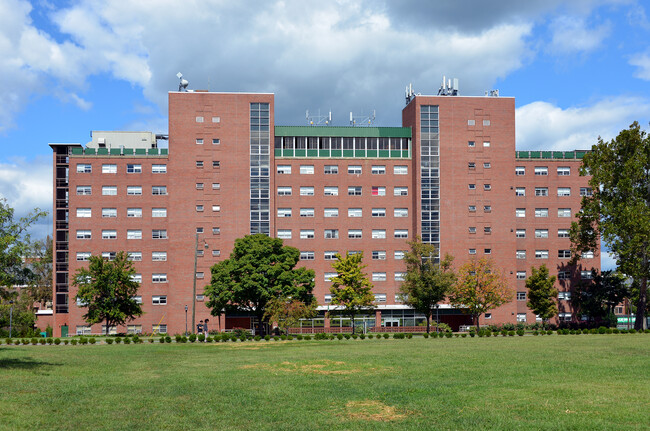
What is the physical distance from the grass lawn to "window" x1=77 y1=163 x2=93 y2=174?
62.6m

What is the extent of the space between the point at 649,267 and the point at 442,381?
55.1 metres

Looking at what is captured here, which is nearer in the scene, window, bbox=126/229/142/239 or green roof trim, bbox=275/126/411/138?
window, bbox=126/229/142/239

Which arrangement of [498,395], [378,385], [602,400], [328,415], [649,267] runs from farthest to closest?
[649,267] < [378,385] < [498,395] < [602,400] < [328,415]

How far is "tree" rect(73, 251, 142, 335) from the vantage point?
3147 inches

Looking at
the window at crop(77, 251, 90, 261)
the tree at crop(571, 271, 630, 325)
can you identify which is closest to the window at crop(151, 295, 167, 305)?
the window at crop(77, 251, 90, 261)

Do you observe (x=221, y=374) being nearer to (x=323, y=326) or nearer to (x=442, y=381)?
(x=442, y=381)

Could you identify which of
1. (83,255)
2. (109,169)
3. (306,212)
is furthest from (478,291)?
(83,255)

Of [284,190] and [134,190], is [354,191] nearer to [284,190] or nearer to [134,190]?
[284,190]

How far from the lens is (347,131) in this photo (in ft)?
326

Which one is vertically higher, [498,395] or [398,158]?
[398,158]

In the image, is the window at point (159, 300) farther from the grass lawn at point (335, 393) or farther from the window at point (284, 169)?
the grass lawn at point (335, 393)

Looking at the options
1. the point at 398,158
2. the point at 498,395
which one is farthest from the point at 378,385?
the point at 398,158

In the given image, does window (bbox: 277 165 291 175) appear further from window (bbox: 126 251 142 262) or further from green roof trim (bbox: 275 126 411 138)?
window (bbox: 126 251 142 262)

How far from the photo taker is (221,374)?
29828 millimetres
